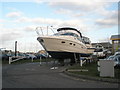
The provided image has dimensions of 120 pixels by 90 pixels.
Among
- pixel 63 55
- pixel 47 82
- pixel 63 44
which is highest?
pixel 63 44

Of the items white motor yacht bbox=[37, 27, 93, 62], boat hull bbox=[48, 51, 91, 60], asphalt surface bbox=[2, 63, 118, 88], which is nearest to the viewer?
asphalt surface bbox=[2, 63, 118, 88]

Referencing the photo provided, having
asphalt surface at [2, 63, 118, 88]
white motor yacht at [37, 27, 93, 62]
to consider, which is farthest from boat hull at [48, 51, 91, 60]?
asphalt surface at [2, 63, 118, 88]

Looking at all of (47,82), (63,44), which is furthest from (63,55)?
(47,82)

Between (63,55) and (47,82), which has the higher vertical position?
(63,55)

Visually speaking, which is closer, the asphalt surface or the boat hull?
the asphalt surface

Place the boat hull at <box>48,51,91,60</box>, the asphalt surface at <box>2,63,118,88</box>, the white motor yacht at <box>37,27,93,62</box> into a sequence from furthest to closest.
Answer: the boat hull at <box>48,51,91,60</box>
the white motor yacht at <box>37,27,93,62</box>
the asphalt surface at <box>2,63,118,88</box>

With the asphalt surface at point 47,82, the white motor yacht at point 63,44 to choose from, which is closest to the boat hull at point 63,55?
the white motor yacht at point 63,44

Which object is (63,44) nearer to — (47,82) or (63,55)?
(63,55)

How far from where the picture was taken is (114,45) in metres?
54.1

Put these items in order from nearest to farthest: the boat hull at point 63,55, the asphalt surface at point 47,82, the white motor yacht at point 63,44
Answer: the asphalt surface at point 47,82
the white motor yacht at point 63,44
the boat hull at point 63,55

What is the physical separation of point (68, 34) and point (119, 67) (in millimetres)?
9971

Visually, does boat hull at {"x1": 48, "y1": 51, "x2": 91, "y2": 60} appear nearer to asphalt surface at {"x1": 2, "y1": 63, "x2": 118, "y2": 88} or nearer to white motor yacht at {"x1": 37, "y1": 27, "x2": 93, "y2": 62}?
white motor yacht at {"x1": 37, "y1": 27, "x2": 93, "y2": 62}

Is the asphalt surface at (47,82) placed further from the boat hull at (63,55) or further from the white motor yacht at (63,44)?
the boat hull at (63,55)

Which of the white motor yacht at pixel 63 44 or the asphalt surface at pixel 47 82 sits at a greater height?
the white motor yacht at pixel 63 44
